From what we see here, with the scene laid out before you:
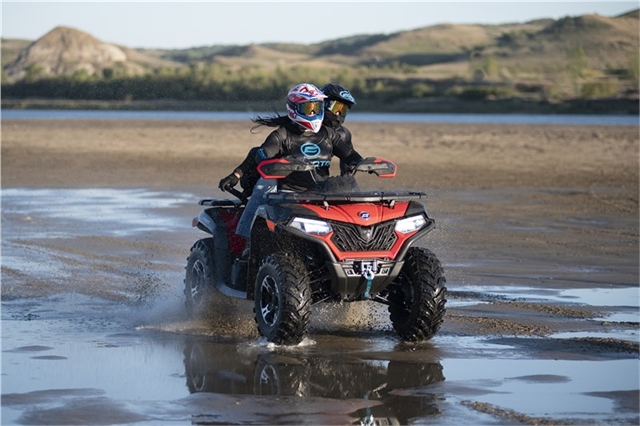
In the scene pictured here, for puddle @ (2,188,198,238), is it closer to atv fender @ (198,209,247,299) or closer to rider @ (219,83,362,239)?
atv fender @ (198,209,247,299)

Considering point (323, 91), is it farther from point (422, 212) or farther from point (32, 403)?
point (32, 403)

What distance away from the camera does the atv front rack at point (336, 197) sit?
29.7 ft

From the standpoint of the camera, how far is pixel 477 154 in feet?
97.9

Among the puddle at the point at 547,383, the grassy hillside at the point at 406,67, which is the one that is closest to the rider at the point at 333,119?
the puddle at the point at 547,383

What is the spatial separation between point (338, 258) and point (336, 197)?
0.43 m

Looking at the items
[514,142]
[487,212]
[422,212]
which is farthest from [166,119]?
[422,212]

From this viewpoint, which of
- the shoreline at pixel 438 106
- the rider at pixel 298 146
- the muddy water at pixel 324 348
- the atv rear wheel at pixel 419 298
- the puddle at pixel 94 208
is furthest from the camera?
the shoreline at pixel 438 106

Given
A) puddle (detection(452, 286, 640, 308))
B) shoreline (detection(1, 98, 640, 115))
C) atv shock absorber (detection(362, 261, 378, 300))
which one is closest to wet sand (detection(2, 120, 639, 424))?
puddle (detection(452, 286, 640, 308))

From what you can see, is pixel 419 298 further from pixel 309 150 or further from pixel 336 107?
pixel 336 107

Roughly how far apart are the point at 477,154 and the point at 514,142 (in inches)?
150

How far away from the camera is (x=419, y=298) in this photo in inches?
366

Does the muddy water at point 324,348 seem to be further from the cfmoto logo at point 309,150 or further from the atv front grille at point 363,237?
the cfmoto logo at point 309,150

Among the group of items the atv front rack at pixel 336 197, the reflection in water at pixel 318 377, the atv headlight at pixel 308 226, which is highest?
the atv front rack at pixel 336 197

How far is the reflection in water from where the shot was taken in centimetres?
753
